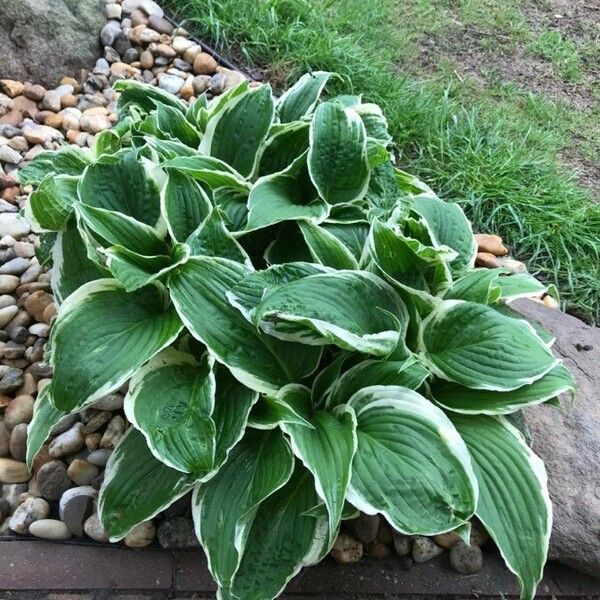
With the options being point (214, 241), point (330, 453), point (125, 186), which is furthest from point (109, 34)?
point (330, 453)

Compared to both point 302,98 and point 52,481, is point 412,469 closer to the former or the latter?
point 52,481

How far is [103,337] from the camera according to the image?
1280 mm

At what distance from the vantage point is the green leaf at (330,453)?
1.10m

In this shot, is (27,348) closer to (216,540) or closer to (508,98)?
(216,540)

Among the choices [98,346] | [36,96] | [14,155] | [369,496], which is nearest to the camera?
[369,496]

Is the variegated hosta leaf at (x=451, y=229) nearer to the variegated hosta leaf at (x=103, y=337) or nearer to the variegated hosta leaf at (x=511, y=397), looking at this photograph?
the variegated hosta leaf at (x=511, y=397)

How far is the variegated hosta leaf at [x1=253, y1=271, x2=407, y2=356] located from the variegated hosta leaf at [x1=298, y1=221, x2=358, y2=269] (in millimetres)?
99

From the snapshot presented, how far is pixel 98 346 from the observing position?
1264 millimetres

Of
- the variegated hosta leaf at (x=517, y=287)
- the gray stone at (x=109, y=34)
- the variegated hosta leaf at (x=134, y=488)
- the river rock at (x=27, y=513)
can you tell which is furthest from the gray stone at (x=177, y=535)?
the gray stone at (x=109, y=34)

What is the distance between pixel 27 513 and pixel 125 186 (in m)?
0.71

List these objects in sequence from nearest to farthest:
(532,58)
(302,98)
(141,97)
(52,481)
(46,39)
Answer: (52,481), (302,98), (141,97), (46,39), (532,58)

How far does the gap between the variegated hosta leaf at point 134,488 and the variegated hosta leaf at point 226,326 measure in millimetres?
221

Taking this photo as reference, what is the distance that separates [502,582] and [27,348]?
48.6 inches

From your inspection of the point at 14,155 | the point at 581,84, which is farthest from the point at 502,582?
the point at 581,84
